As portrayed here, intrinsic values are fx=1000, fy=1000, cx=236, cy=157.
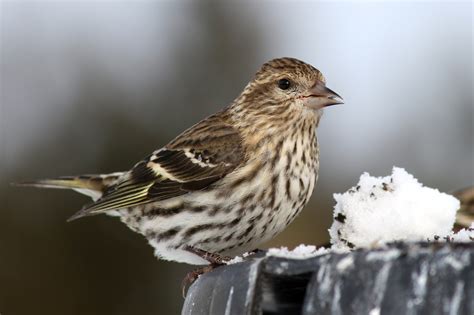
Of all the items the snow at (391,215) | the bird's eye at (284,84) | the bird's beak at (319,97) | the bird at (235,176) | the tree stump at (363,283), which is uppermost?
the bird's eye at (284,84)

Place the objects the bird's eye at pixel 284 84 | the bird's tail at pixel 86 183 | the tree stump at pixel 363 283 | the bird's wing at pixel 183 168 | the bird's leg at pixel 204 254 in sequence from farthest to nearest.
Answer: the bird's tail at pixel 86 183, the bird's eye at pixel 284 84, the bird's wing at pixel 183 168, the bird's leg at pixel 204 254, the tree stump at pixel 363 283

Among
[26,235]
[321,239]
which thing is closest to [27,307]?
[26,235]

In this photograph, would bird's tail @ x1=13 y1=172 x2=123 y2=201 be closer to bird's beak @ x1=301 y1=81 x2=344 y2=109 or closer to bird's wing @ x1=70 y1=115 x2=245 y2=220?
bird's wing @ x1=70 y1=115 x2=245 y2=220

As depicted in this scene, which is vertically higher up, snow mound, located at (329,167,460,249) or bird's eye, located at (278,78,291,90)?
bird's eye, located at (278,78,291,90)

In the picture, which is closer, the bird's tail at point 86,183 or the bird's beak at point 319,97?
the bird's beak at point 319,97

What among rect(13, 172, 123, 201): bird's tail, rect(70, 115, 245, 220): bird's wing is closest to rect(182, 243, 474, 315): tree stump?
rect(70, 115, 245, 220): bird's wing

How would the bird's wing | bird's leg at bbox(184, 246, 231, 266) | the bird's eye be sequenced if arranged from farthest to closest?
the bird's eye
the bird's wing
bird's leg at bbox(184, 246, 231, 266)

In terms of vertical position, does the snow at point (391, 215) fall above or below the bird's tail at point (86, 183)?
below

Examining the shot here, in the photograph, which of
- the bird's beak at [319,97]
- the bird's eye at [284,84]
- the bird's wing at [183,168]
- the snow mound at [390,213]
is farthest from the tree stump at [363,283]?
the bird's eye at [284,84]

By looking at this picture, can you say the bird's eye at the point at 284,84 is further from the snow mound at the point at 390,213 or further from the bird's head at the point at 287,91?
the snow mound at the point at 390,213

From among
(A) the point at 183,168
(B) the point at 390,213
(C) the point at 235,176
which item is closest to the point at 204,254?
(C) the point at 235,176
